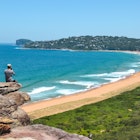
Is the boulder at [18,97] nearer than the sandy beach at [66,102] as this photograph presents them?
Yes

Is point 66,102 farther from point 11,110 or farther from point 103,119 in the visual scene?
point 11,110

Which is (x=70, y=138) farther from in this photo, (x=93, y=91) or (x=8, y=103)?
(x=93, y=91)

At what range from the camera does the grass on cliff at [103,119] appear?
2988 cm

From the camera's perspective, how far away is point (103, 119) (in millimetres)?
35531

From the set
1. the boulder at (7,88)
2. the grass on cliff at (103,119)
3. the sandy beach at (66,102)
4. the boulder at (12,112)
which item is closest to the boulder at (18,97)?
the boulder at (7,88)

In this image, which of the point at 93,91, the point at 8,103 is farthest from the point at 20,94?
the point at 93,91

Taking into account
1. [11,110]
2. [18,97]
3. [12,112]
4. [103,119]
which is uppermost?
[11,110]

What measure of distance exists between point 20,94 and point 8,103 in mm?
4949

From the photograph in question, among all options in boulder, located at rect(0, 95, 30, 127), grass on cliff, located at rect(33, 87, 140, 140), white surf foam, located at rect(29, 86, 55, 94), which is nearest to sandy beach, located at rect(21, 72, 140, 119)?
grass on cliff, located at rect(33, 87, 140, 140)

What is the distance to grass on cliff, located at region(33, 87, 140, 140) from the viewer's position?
2988 centimetres

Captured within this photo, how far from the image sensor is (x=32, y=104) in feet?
170

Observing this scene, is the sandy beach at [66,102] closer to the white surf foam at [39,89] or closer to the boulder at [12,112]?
the white surf foam at [39,89]

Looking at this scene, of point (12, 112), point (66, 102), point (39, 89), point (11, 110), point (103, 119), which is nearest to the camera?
point (11, 110)

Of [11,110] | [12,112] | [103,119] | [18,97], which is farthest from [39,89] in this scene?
[11,110]
